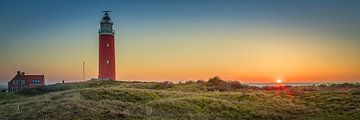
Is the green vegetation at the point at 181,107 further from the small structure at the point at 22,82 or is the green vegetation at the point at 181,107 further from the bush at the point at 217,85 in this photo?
the small structure at the point at 22,82

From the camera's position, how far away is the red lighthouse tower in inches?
1842

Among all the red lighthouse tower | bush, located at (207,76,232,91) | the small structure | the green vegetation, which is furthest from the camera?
the small structure

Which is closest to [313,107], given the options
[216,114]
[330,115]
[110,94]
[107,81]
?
[330,115]

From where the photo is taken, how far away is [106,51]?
155 feet

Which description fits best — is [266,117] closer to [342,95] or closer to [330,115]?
[330,115]

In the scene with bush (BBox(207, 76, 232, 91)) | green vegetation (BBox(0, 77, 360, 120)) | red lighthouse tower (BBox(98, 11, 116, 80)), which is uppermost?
red lighthouse tower (BBox(98, 11, 116, 80))

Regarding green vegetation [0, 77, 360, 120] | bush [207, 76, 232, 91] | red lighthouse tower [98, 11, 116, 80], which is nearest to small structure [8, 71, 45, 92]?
red lighthouse tower [98, 11, 116, 80]

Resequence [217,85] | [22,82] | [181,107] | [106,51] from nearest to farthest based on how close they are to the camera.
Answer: [181,107] < [217,85] < [106,51] < [22,82]

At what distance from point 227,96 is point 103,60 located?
29006 mm

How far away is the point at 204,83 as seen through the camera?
108 ft

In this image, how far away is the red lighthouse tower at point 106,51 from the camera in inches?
1842

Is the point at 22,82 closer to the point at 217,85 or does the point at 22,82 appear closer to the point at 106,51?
the point at 106,51

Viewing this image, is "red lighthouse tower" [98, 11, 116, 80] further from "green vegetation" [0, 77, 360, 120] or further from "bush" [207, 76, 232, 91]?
"green vegetation" [0, 77, 360, 120]

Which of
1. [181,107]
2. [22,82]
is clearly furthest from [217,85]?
[22,82]
